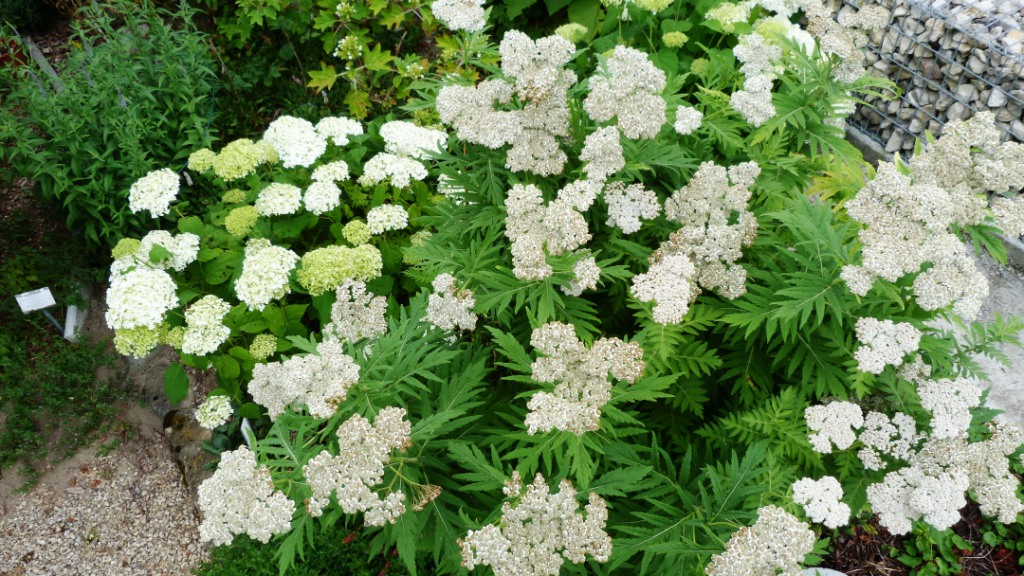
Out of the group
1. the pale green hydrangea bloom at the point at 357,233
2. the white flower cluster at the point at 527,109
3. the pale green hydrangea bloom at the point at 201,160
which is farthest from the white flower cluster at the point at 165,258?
the white flower cluster at the point at 527,109

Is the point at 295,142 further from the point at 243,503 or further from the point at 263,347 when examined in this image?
the point at 243,503

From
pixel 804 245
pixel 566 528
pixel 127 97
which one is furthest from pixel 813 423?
pixel 127 97

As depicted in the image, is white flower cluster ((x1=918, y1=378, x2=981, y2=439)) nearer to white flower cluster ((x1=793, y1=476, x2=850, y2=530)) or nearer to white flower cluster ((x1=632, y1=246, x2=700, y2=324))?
white flower cluster ((x1=793, y1=476, x2=850, y2=530))

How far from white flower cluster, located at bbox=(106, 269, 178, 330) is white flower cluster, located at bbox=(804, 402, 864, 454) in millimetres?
3573

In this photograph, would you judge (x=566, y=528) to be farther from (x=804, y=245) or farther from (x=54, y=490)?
(x=54, y=490)

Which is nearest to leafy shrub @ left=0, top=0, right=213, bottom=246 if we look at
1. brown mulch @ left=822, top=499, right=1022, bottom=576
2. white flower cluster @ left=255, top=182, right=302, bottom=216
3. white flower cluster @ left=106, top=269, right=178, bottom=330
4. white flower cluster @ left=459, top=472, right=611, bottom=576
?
white flower cluster @ left=255, top=182, right=302, bottom=216

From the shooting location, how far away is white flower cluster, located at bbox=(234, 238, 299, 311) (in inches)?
156

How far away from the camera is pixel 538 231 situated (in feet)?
8.63

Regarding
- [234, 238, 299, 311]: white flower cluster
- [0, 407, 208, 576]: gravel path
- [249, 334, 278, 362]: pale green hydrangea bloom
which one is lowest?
[0, 407, 208, 576]: gravel path

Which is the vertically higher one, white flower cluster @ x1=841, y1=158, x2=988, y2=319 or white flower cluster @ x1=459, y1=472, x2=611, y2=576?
white flower cluster @ x1=841, y1=158, x2=988, y2=319

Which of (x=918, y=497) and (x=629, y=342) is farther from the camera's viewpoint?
(x=629, y=342)

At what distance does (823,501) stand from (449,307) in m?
1.58

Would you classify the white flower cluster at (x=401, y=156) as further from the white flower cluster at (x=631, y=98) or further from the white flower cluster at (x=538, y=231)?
the white flower cluster at (x=538, y=231)

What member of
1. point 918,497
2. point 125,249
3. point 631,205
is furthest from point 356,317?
point 125,249
